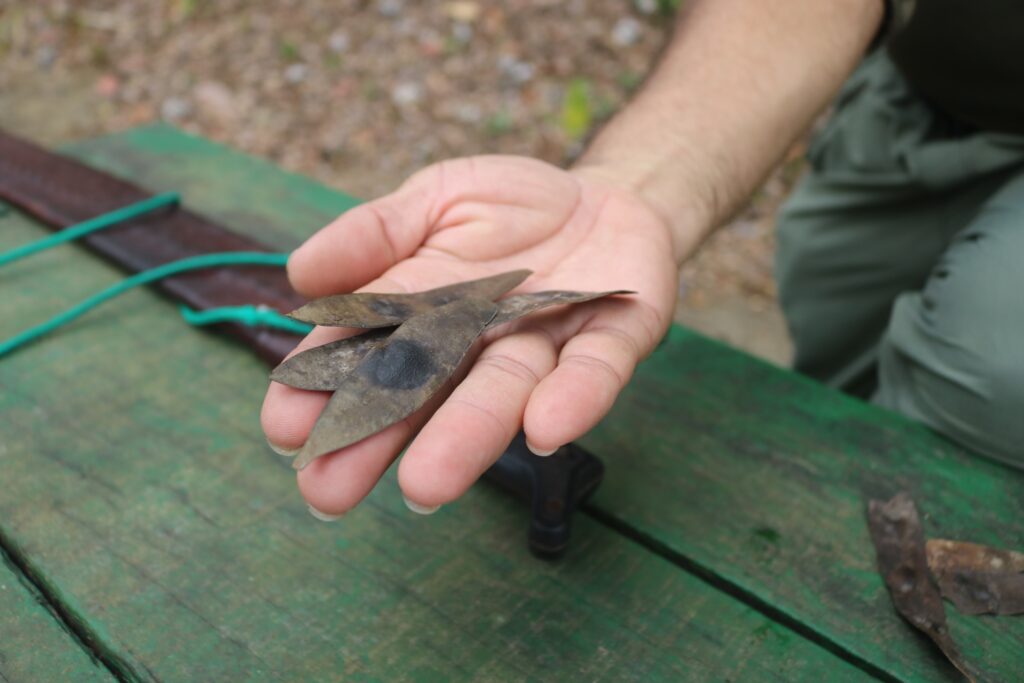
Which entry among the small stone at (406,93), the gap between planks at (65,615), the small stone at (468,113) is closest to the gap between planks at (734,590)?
the gap between planks at (65,615)

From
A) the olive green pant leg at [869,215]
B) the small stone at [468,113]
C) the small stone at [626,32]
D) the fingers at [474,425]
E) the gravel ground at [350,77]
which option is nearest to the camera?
the fingers at [474,425]

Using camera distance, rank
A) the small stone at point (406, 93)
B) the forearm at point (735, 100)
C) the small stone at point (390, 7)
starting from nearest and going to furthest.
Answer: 1. the forearm at point (735, 100)
2. the small stone at point (406, 93)
3. the small stone at point (390, 7)

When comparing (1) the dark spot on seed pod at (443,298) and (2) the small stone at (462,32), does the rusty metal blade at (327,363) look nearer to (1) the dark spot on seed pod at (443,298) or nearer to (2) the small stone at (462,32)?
(1) the dark spot on seed pod at (443,298)

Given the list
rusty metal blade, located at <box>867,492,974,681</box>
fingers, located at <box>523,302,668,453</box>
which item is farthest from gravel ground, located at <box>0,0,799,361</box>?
fingers, located at <box>523,302,668,453</box>

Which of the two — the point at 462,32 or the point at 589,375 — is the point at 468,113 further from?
the point at 589,375

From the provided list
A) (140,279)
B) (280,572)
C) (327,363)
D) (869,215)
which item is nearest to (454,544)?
(280,572)

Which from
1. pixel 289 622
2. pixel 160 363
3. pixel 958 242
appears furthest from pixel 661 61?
pixel 289 622
